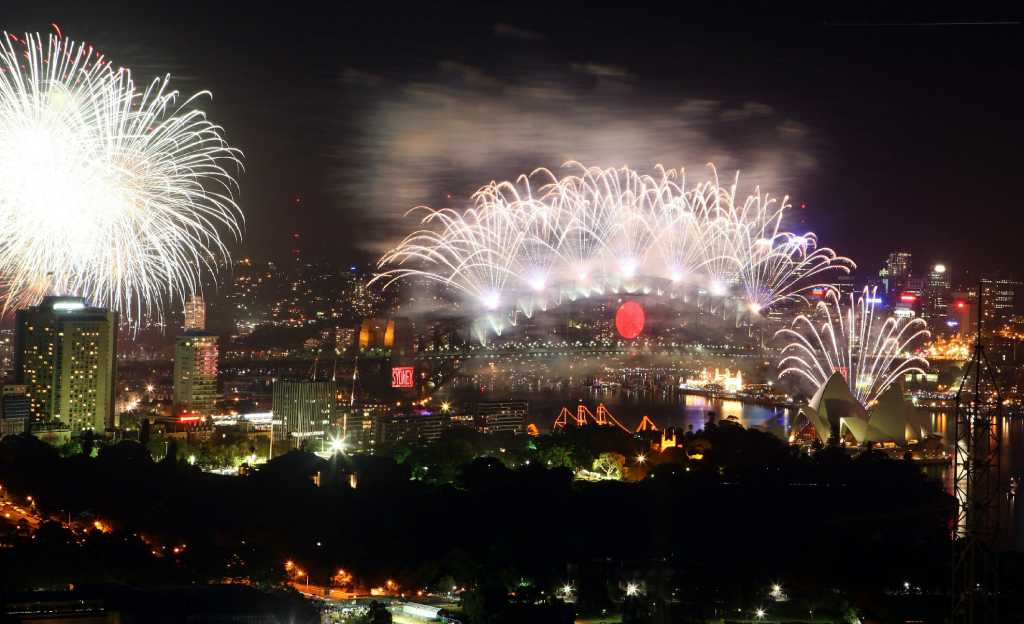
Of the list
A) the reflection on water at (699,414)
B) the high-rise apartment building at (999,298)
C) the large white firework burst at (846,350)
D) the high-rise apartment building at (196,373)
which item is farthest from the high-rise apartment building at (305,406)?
the high-rise apartment building at (999,298)

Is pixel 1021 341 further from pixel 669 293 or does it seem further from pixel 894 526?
pixel 894 526

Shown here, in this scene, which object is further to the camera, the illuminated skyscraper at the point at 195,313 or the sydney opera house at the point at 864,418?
the illuminated skyscraper at the point at 195,313

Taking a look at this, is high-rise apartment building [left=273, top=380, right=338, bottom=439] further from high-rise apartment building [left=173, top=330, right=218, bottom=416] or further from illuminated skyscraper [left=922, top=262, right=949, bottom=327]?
illuminated skyscraper [left=922, top=262, right=949, bottom=327]

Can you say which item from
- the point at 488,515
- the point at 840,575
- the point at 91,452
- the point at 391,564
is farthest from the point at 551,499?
the point at 91,452

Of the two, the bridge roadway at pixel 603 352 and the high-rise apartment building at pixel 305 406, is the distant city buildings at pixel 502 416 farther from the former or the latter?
the bridge roadway at pixel 603 352

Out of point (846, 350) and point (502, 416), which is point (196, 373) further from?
point (846, 350)
